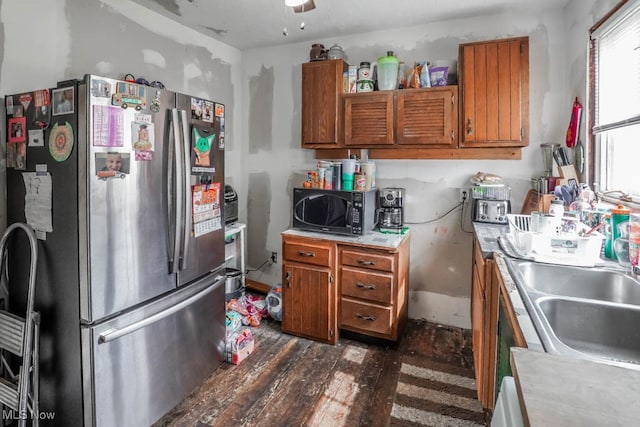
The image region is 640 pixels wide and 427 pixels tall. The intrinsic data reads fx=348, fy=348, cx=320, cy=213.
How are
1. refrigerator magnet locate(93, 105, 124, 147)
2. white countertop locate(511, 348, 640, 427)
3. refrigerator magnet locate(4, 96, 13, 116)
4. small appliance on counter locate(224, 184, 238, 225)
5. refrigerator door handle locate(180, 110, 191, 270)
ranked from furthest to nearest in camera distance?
1. small appliance on counter locate(224, 184, 238, 225)
2. refrigerator door handle locate(180, 110, 191, 270)
3. refrigerator magnet locate(4, 96, 13, 116)
4. refrigerator magnet locate(93, 105, 124, 147)
5. white countertop locate(511, 348, 640, 427)

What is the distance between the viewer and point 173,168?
174cm

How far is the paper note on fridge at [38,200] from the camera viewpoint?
5.08 ft

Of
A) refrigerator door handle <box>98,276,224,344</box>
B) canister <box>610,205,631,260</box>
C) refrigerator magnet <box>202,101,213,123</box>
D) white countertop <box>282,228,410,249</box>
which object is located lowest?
refrigerator door handle <box>98,276,224,344</box>

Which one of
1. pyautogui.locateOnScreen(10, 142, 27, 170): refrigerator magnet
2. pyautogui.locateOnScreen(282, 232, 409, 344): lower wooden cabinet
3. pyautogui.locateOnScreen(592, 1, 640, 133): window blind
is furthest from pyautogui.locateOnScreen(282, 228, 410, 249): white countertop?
pyautogui.locateOnScreen(10, 142, 27, 170): refrigerator magnet

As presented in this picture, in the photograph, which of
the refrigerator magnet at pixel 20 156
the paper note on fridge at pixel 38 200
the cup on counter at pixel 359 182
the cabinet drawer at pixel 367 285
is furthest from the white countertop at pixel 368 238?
the refrigerator magnet at pixel 20 156

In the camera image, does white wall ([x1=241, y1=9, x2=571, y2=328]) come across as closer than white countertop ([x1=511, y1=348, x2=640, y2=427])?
No

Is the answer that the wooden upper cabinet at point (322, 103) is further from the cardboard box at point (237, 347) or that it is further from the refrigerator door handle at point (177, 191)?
the cardboard box at point (237, 347)

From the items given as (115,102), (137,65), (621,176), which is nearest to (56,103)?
(115,102)

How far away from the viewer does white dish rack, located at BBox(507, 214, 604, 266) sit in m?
1.46

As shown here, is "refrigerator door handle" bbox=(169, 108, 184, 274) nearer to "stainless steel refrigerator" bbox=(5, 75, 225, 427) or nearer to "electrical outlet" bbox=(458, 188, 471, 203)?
"stainless steel refrigerator" bbox=(5, 75, 225, 427)

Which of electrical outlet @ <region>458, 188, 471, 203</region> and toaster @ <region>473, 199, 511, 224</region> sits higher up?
electrical outlet @ <region>458, 188, 471, 203</region>

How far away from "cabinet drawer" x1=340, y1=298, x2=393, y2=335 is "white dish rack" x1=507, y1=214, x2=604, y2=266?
3.58 ft

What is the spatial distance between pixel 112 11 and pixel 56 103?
49.0 inches

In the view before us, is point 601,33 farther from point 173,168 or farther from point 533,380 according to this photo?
point 173,168
